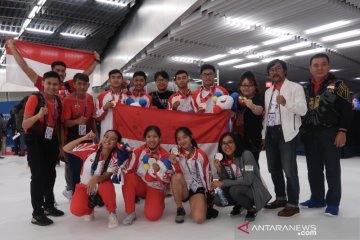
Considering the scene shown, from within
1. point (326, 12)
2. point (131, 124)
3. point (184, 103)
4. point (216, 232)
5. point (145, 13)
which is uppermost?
point (145, 13)

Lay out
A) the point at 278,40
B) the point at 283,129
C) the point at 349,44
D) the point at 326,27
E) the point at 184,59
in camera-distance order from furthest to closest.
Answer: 1. the point at 184,59
2. the point at 349,44
3. the point at 278,40
4. the point at 326,27
5. the point at 283,129

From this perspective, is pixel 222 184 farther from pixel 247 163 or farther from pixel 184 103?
pixel 184 103

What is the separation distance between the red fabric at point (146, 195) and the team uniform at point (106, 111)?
0.71m

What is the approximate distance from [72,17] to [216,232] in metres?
9.05

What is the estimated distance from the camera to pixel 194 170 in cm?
288

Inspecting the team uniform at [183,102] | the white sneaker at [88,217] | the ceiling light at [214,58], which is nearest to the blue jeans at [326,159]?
the team uniform at [183,102]

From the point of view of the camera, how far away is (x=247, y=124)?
3.08 meters

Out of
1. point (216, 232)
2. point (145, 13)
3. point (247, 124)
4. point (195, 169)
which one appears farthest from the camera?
point (145, 13)

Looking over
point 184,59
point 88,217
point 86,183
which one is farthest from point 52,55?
point 184,59

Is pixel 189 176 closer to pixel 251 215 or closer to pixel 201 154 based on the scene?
pixel 201 154

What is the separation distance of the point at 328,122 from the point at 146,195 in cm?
192

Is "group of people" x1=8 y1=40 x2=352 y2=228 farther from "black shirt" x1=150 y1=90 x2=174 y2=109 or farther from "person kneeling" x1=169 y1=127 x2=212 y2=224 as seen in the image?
"black shirt" x1=150 y1=90 x2=174 y2=109

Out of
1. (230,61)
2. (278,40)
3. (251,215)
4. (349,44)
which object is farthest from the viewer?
(230,61)

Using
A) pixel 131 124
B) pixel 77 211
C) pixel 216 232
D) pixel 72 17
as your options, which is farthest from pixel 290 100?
pixel 72 17
